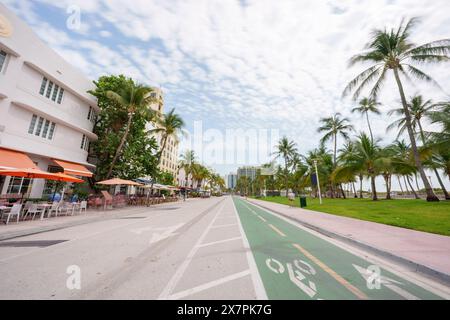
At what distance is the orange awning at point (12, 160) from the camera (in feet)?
36.0

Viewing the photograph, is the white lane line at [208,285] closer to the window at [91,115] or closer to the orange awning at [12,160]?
the orange awning at [12,160]

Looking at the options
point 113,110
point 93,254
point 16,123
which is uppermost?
point 113,110

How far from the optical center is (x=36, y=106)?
1493cm

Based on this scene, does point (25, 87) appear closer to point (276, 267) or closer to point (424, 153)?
point (276, 267)

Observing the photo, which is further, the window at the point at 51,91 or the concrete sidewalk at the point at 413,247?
the window at the point at 51,91

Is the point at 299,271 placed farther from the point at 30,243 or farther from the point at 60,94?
the point at 60,94

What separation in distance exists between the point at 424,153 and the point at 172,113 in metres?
30.6

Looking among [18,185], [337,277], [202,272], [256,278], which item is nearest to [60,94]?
[18,185]

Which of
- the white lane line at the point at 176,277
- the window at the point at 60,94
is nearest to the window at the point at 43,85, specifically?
the window at the point at 60,94

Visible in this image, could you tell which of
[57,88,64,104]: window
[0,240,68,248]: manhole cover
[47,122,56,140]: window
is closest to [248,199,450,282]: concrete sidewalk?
[0,240,68,248]: manhole cover

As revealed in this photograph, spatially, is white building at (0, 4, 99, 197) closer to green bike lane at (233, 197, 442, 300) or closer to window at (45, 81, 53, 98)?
window at (45, 81, 53, 98)

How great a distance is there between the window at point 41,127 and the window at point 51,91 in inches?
79.6
